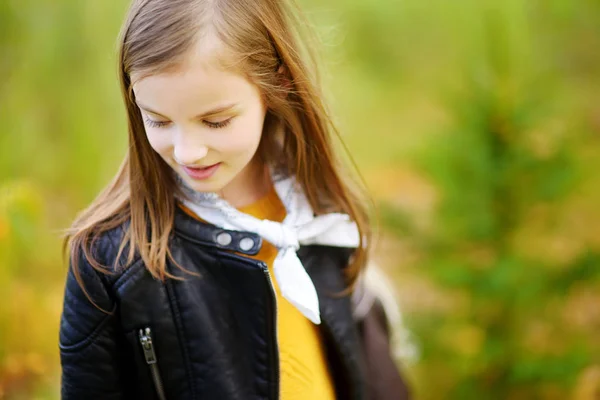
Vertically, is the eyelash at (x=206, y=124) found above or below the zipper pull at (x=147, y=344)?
above

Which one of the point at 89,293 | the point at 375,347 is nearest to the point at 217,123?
the point at 89,293

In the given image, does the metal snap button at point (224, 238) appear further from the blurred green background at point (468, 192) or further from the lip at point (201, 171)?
the blurred green background at point (468, 192)

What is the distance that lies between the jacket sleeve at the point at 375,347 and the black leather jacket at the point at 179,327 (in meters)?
0.47

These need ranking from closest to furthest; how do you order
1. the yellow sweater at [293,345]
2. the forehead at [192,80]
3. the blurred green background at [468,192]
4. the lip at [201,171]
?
the forehead at [192,80]
the lip at [201,171]
the yellow sweater at [293,345]
the blurred green background at [468,192]

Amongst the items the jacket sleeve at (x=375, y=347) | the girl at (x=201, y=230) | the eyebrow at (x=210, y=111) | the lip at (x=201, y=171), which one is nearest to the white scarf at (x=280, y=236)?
the girl at (x=201, y=230)

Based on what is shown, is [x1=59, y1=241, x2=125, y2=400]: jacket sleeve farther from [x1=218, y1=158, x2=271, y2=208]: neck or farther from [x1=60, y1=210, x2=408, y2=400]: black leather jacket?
[x1=218, y1=158, x2=271, y2=208]: neck

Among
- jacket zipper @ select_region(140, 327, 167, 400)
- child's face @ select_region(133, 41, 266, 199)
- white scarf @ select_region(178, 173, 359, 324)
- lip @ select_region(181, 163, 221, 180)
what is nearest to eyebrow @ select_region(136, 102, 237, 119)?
child's face @ select_region(133, 41, 266, 199)

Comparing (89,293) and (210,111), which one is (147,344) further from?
(210,111)

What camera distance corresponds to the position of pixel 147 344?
54.2 inches

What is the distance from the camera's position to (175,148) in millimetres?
1266

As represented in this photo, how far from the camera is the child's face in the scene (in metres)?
1.22

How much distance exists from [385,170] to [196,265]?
1.85 metres

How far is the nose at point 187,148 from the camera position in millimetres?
1257

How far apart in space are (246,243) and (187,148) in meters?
0.26
